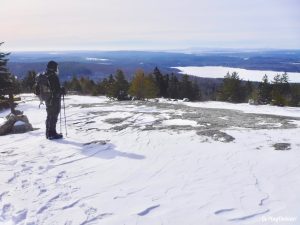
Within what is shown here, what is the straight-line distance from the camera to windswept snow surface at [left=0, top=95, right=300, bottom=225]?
6.46m

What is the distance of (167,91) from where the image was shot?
8200 centimetres

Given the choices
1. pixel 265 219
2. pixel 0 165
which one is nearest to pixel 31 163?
pixel 0 165

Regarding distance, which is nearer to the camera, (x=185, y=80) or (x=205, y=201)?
(x=205, y=201)

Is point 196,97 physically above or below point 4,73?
below

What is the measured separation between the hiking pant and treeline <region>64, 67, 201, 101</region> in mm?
47062

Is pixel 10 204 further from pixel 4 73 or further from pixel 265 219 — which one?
pixel 4 73

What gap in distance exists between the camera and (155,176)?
8.41m

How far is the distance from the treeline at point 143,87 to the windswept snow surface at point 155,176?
48.1 metres

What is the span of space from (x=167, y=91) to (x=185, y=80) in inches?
282

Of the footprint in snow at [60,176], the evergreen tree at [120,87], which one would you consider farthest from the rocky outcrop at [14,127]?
the evergreen tree at [120,87]

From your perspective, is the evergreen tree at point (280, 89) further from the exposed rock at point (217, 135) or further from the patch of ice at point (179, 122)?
the exposed rock at point (217, 135)

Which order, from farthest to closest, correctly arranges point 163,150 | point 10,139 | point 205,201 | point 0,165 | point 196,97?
point 196,97 < point 10,139 < point 163,150 < point 0,165 < point 205,201

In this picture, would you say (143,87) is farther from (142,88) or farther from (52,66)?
(52,66)

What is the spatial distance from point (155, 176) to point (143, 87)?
5481 centimetres
